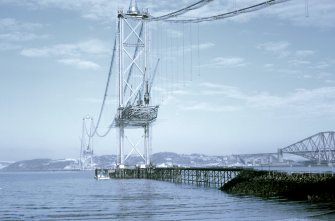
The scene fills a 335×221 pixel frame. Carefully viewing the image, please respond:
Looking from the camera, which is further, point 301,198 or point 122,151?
point 122,151

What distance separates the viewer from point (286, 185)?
42344mm

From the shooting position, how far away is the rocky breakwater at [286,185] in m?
36.8

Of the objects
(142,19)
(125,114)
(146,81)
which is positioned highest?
(142,19)

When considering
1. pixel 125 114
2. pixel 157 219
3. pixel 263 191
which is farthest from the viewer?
pixel 125 114

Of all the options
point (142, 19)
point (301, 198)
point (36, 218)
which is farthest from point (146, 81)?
point (36, 218)

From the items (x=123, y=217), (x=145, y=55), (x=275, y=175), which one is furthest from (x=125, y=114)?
(x=123, y=217)

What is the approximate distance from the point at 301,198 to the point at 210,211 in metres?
10.3

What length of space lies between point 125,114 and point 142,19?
740 inches

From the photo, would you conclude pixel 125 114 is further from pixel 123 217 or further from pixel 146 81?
pixel 123 217

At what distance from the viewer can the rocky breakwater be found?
36.8 metres

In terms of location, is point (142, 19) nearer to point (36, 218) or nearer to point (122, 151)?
point (122, 151)

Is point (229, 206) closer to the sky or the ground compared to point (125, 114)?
closer to the ground

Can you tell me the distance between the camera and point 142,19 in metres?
91.4

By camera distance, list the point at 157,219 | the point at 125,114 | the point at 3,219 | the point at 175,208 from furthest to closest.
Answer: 1. the point at 125,114
2. the point at 175,208
3. the point at 3,219
4. the point at 157,219
